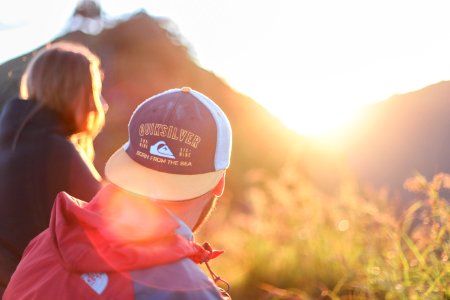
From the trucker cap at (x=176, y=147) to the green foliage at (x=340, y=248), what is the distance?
6.97 ft

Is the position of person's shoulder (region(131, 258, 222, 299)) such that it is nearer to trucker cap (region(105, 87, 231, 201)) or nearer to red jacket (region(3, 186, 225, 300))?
red jacket (region(3, 186, 225, 300))

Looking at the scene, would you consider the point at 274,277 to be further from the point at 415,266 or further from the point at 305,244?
the point at 415,266

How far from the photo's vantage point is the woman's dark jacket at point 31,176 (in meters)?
2.84

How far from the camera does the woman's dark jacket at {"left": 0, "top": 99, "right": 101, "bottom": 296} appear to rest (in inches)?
112

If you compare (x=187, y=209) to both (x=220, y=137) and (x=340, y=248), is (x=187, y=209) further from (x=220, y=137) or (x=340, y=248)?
(x=340, y=248)

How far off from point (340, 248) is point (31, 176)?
3417 millimetres

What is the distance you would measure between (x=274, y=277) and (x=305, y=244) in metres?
0.50

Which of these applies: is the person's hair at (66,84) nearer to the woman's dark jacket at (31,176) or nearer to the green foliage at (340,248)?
the woman's dark jacket at (31,176)

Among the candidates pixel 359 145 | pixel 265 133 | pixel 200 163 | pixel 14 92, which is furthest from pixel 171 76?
pixel 200 163

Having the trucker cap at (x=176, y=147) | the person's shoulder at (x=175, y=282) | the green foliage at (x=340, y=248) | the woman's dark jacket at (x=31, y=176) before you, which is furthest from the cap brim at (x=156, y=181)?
the green foliage at (x=340, y=248)

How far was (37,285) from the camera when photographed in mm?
1536

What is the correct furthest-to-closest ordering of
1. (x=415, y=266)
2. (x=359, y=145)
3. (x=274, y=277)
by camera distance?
(x=359, y=145) → (x=274, y=277) → (x=415, y=266)

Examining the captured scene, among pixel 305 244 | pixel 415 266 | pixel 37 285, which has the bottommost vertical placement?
pixel 305 244

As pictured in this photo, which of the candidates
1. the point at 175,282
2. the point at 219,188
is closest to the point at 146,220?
the point at 175,282
